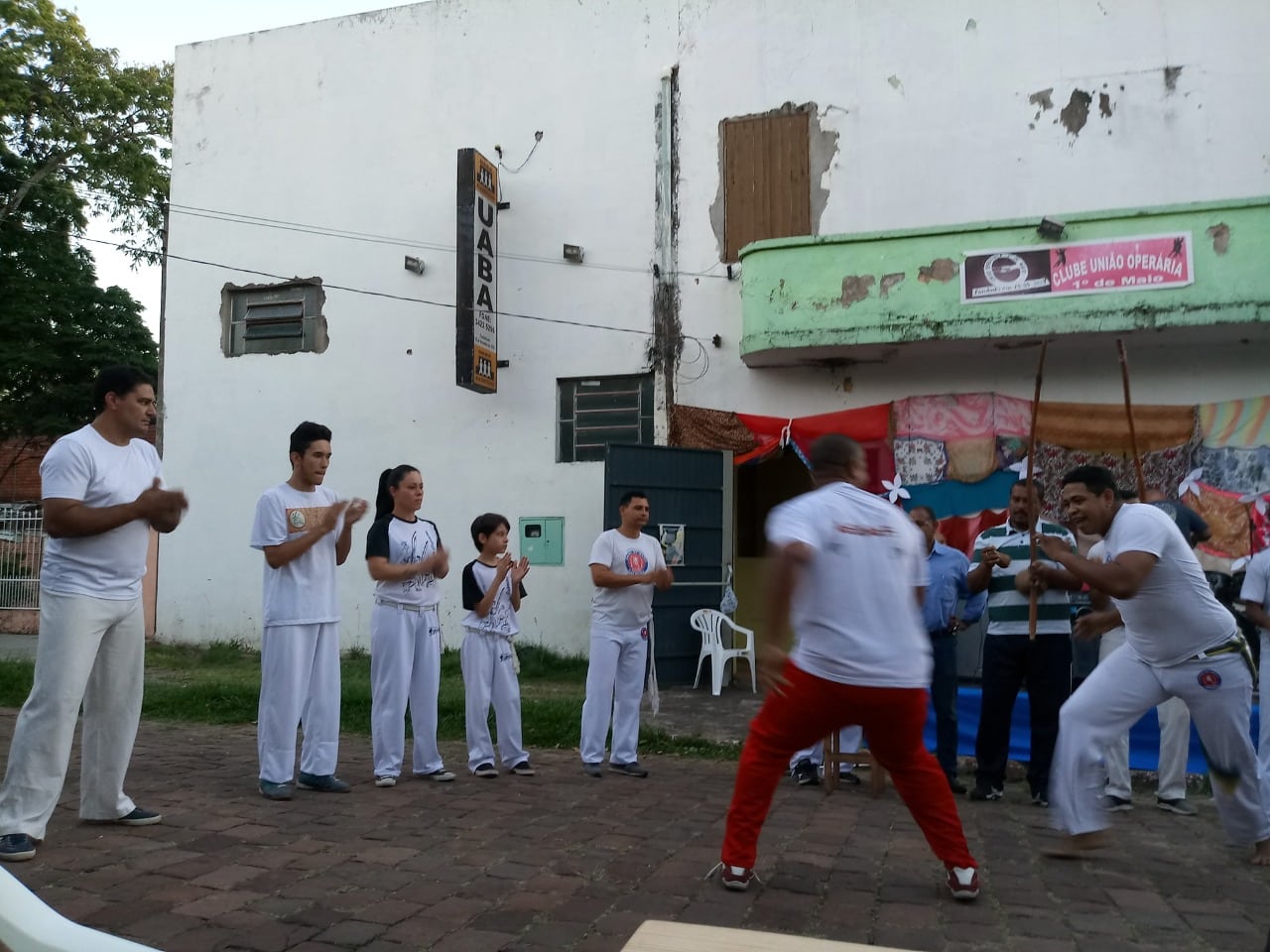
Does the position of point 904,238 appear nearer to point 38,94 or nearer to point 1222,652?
point 1222,652

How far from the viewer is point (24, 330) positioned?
22.5 meters

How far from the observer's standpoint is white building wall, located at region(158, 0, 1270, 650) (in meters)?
11.6

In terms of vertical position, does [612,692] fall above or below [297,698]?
below

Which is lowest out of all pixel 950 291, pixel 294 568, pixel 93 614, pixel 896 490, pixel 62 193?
pixel 93 614

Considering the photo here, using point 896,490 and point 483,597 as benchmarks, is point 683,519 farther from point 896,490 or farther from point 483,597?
point 483,597

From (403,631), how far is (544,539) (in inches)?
264

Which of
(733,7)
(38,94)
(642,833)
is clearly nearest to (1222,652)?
(642,833)

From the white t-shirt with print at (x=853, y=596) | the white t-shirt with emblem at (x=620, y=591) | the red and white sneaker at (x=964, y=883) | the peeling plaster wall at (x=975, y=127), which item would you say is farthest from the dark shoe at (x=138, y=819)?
the peeling plaster wall at (x=975, y=127)

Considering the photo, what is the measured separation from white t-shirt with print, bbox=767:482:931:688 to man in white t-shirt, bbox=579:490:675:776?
9.59 ft

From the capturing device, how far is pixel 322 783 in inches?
248

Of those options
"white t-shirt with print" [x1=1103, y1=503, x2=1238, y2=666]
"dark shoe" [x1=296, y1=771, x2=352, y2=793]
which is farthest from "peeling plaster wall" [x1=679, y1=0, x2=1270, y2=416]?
"dark shoe" [x1=296, y1=771, x2=352, y2=793]

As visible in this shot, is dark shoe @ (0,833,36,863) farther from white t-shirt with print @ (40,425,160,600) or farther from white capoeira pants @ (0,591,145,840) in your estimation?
white t-shirt with print @ (40,425,160,600)

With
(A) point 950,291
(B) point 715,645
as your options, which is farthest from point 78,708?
(A) point 950,291

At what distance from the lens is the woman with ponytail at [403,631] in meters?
6.62
